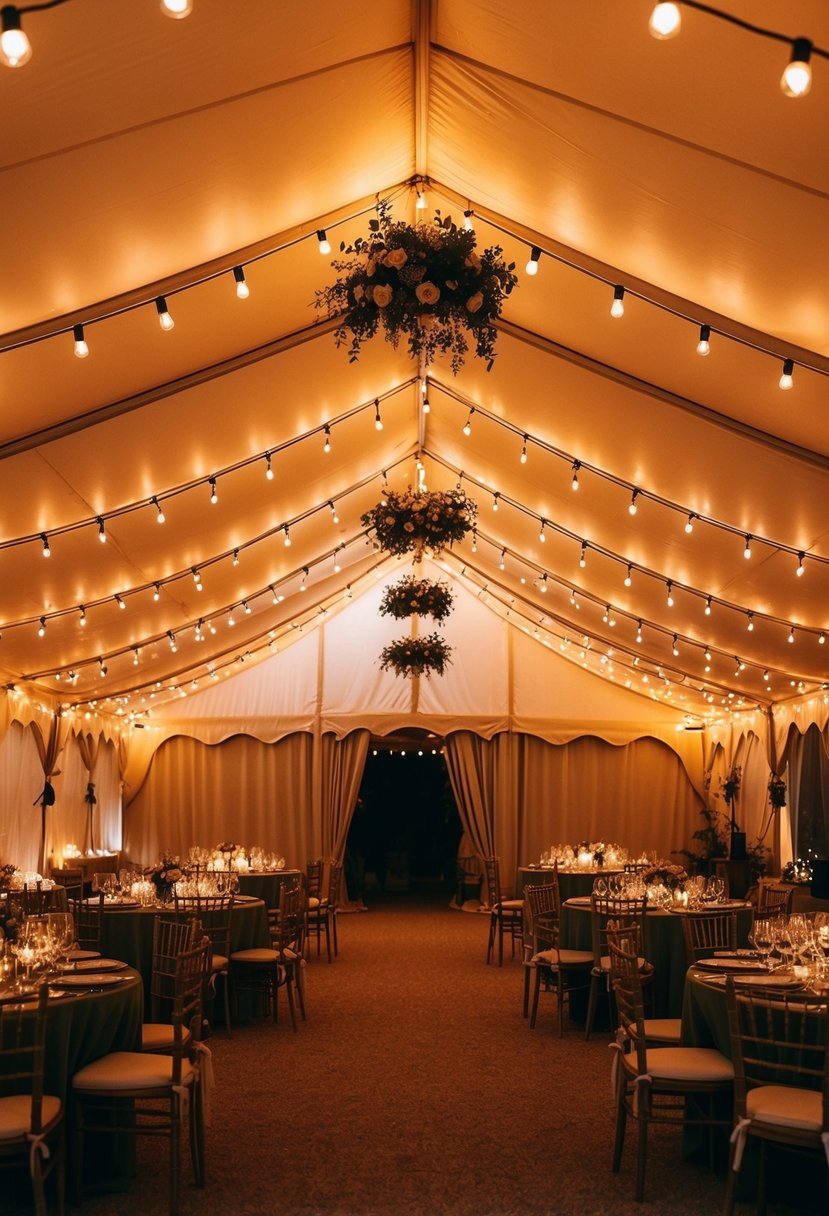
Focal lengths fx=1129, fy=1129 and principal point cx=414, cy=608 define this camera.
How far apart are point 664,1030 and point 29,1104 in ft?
9.90

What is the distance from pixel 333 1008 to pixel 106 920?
2.19 m

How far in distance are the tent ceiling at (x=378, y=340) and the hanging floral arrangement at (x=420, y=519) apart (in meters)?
0.69

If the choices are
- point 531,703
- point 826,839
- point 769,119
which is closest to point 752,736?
point 826,839

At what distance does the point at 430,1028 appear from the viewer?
831cm

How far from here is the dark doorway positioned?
2111cm

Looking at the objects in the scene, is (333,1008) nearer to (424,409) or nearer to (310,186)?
(424,409)

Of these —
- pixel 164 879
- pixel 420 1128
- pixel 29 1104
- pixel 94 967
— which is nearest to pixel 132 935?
pixel 164 879

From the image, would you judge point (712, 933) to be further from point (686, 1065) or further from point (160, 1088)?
point (160, 1088)

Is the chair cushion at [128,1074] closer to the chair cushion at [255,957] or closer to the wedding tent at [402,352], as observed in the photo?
the wedding tent at [402,352]

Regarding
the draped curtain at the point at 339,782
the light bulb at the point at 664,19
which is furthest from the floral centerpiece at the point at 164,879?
the draped curtain at the point at 339,782

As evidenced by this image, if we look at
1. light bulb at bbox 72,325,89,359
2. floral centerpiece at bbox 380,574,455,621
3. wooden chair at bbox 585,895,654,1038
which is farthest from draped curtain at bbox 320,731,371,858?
light bulb at bbox 72,325,89,359

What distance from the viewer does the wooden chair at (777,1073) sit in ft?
13.5

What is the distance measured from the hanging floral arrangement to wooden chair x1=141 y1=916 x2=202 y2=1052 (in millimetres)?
3553

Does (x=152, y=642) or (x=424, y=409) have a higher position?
(x=424, y=409)
